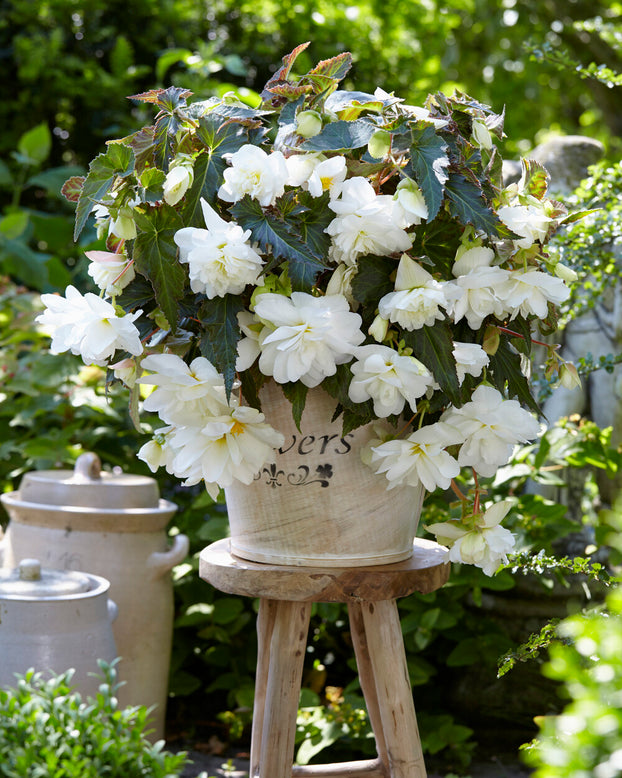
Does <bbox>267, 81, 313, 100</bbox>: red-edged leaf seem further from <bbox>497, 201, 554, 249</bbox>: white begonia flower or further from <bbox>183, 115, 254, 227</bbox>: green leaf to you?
<bbox>497, 201, 554, 249</bbox>: white begonia flower

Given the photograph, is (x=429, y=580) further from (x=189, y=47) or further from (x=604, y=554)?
(x=189, y=47)

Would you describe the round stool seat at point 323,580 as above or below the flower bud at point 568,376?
below

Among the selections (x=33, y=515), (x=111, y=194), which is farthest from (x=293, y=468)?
(x=33, y=515)

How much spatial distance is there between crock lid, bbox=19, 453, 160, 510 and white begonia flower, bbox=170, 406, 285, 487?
901 millimetres

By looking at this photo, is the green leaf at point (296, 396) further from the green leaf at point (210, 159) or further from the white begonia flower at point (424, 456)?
the green leaf at point (210, 159)

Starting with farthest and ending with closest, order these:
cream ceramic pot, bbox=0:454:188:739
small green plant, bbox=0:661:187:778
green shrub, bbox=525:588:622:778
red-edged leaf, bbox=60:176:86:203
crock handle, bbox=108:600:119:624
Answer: cream ceramic pot, bbox=0:454:188:739, crock handle, bbox=108:600:119:624, red-edged leaf, bbox=60:176:86:203, small green plant, bbox=0:661:187:778, green shrub, bbox=525:588:622:778

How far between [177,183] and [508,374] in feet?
1.64

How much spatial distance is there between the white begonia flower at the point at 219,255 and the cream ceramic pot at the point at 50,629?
2.66ft

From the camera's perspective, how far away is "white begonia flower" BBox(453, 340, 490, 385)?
108cm

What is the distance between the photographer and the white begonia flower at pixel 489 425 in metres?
1.09

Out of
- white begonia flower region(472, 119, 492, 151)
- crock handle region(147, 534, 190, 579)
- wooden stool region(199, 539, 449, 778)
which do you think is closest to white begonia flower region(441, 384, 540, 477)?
wooden stool region(199, 539, 449, 778)

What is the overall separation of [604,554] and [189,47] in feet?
10.8

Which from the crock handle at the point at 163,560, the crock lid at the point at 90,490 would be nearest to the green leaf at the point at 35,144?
the crock lid at the point at 90,490

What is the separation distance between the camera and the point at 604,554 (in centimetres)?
221
